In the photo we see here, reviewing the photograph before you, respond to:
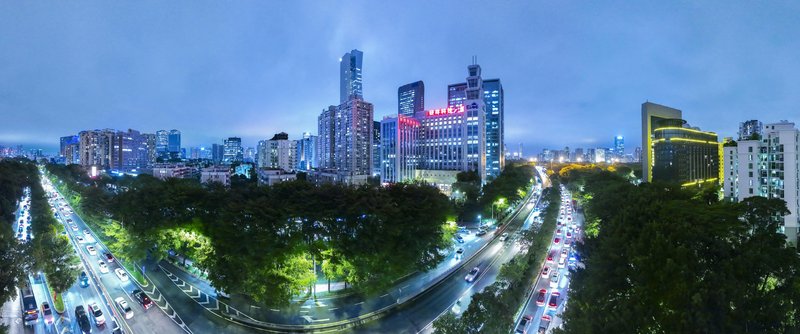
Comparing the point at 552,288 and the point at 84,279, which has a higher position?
the point at 84,279

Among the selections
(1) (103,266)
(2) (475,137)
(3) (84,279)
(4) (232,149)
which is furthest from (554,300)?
(4) (232,149)

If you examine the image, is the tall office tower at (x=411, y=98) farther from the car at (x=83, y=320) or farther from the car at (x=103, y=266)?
the car at (x=83, y=320)

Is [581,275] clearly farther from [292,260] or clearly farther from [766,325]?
[292,260]

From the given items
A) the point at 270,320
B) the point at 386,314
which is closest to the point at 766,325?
the point at 386,314

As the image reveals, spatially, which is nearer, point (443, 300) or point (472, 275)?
point (443, 300)

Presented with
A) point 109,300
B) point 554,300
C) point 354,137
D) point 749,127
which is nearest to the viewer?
point 554,300

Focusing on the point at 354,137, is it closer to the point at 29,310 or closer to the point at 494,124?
the point at 494,124

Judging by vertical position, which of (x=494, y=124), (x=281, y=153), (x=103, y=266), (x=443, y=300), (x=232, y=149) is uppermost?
(x=494, y=124)
